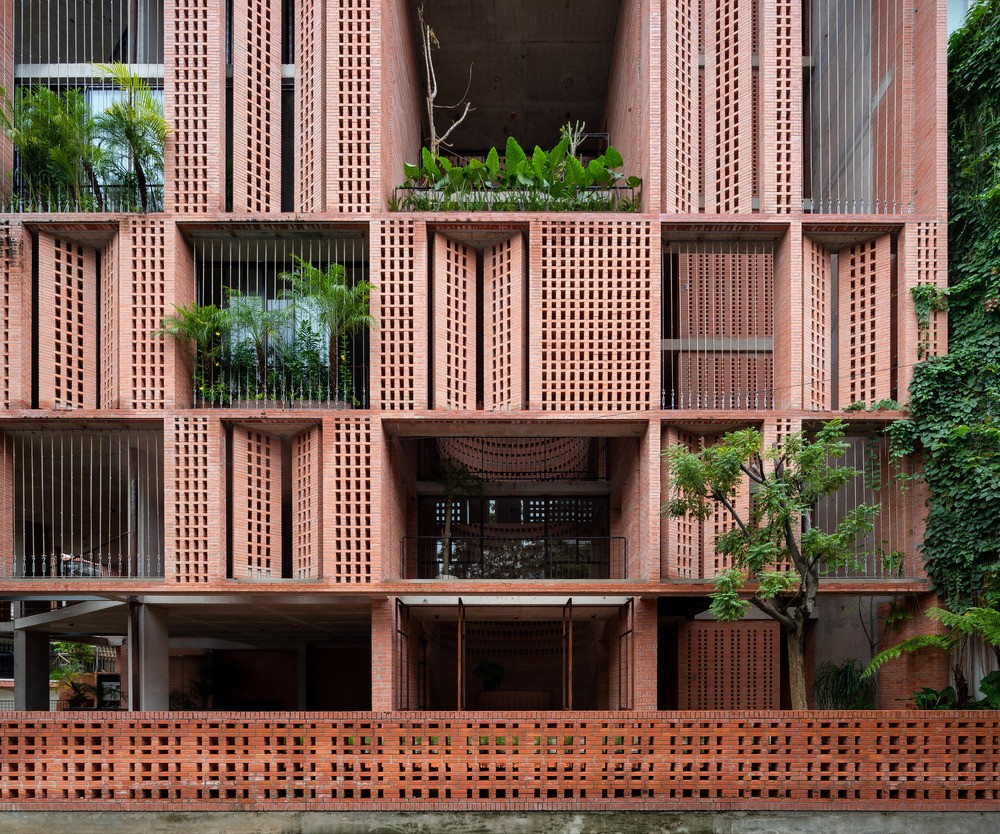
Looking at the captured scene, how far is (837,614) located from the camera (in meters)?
18.6

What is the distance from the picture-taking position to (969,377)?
14.2 metres

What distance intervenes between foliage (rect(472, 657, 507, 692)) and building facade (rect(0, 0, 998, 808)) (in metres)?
5.60

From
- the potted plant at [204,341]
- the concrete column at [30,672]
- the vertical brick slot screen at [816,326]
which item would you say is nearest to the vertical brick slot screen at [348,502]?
the potted plant at [204,341]

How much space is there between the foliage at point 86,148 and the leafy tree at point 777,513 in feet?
35.1

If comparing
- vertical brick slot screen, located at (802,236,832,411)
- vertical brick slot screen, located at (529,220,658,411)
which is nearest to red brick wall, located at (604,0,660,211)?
vertical brick slot screen, located at (529,220,658,411)

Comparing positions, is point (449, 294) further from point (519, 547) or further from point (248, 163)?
point (519, 547)

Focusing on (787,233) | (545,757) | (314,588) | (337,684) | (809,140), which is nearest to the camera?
(545,757)

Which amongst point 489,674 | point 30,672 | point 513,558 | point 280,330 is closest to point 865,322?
point 513,558

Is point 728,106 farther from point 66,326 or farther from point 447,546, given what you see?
point 66,326

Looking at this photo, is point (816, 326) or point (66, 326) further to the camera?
point (816, 326)

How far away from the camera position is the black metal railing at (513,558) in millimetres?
20469

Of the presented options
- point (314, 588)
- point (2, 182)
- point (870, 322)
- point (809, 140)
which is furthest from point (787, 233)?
point (2, 182)

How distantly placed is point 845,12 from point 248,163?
1321 cm

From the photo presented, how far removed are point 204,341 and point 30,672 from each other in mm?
10919
